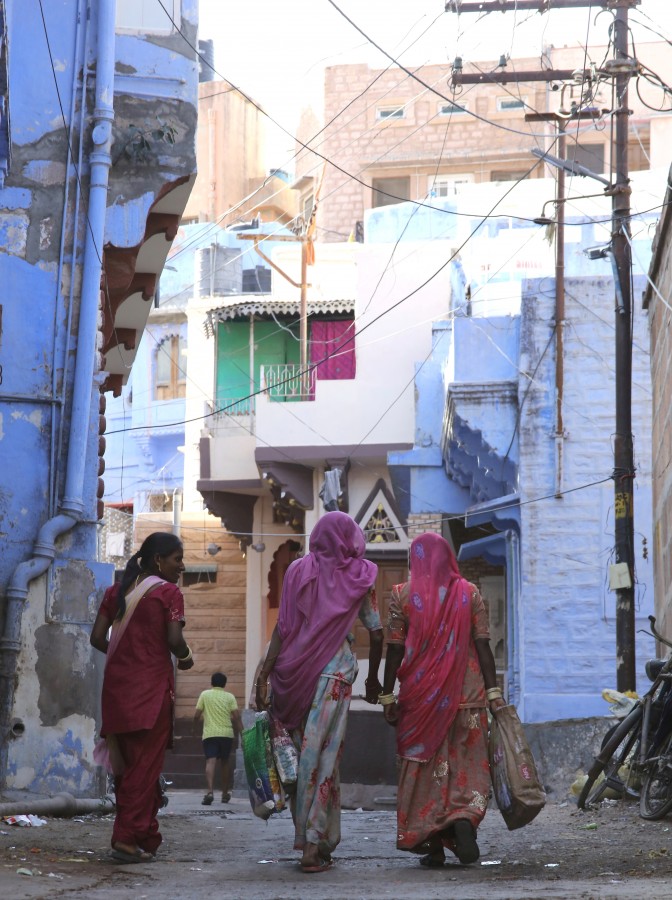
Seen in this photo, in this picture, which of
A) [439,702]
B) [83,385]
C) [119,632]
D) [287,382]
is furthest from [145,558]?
[287,382]

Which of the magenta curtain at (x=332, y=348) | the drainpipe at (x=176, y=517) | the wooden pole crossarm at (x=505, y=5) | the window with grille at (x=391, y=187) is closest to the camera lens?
the wooden pole crossarm at (x=505, y=5)

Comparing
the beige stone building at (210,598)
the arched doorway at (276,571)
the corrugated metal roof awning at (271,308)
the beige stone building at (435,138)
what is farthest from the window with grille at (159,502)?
the beige stone building at (435,138)

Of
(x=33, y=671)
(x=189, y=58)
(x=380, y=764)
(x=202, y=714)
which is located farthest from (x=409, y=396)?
(x=33, y=671)

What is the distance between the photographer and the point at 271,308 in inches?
1024

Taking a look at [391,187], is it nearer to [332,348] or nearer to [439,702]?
[332,348]

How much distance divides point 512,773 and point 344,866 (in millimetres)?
814

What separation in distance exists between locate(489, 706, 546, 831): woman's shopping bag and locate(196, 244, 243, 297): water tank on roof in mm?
25083

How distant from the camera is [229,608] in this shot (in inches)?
1055

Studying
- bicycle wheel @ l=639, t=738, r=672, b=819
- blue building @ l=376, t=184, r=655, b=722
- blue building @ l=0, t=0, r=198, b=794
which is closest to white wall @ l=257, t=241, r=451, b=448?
blue building @ l=376, t=184, r=655, b=722

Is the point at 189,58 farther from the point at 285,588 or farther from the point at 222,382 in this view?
the point at 222,382

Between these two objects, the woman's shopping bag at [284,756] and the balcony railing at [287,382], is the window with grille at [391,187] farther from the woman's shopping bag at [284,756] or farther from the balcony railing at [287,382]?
the woman's shopping bag at [284,756]

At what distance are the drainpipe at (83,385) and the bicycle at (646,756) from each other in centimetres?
364

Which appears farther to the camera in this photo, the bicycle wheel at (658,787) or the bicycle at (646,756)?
Answer: the bicycle at (646,756)

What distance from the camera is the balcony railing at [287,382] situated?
2473cm
